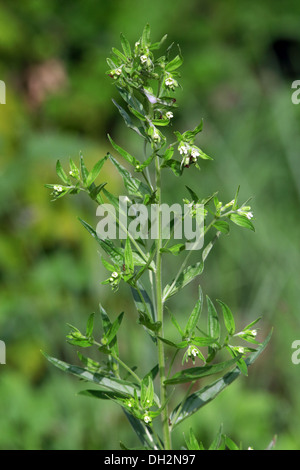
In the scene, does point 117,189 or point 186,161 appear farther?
point 117,189

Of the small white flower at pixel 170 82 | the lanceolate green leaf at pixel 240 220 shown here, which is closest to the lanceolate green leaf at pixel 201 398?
the lanceolate green leaf at pixel 240 220

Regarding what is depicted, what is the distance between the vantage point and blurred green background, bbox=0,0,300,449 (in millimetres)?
1254

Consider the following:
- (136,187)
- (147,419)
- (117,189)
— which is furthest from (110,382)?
(117,189)

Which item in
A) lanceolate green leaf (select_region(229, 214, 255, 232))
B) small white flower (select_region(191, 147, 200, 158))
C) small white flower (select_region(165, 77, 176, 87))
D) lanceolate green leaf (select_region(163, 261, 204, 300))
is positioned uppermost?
small white flower (select_region(165, 77, 176, 87))

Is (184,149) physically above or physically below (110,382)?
above

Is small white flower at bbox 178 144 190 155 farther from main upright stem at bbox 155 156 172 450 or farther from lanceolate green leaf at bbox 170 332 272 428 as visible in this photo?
lanceolate green leaf at bbox 170 332 272 428

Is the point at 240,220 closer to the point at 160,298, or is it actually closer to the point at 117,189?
the point at 160,298

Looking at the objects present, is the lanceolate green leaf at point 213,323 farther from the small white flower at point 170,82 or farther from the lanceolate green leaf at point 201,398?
the small white flower at point 170,82

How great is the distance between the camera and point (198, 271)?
45 cm

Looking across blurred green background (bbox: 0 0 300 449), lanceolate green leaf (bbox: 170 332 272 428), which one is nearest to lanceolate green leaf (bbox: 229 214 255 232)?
lanceolate green leaf (bbox: 170 332 272 428)

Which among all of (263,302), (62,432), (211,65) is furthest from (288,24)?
(62,432)

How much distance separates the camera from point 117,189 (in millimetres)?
1954
